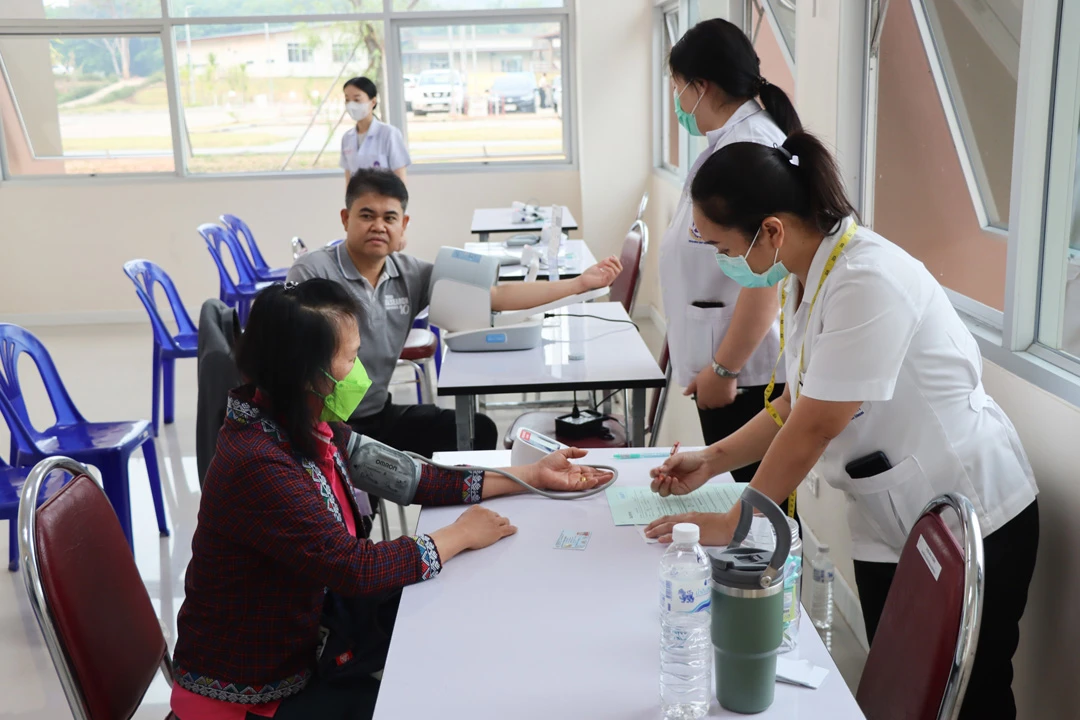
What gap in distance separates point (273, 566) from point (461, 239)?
18.9ft

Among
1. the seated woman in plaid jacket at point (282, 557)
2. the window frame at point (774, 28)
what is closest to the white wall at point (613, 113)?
the window frame at point (774, 28)

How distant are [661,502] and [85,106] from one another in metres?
6.76

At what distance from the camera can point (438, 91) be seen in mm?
7250

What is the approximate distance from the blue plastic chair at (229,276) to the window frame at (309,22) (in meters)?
1.57

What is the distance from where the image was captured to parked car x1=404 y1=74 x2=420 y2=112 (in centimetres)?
718

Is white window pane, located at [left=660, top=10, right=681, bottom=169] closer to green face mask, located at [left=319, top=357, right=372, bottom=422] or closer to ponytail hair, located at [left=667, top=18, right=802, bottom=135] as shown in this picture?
ponytail hair, located at [left=667, top=18, right=802, bottom=135]

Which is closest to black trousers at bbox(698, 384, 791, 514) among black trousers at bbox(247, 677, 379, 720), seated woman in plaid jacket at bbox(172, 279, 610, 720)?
seated woman in plaid jacket at bbox(172, 279, 610, 720)

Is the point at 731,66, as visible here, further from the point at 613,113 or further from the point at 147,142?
the point at 147,142

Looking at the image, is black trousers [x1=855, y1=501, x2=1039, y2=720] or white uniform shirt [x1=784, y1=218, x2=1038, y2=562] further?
black trousers [x1=855, y1=501, x2=1039, y2=720]

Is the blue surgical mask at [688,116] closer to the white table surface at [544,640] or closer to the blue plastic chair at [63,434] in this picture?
the white table surface at [544,640]

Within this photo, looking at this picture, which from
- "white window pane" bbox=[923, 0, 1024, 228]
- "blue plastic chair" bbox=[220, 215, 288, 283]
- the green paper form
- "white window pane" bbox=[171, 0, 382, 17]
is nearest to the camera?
the green paper form

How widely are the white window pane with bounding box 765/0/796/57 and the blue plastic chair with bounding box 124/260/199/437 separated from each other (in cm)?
283

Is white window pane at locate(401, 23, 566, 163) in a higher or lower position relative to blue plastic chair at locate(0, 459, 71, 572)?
higher

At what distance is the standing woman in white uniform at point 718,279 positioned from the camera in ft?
7.58
